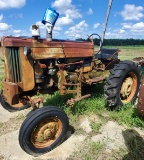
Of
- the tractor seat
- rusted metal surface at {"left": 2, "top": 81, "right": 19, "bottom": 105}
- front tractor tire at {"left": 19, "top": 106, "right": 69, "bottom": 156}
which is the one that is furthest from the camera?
the tractor seat

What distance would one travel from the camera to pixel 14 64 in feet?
11.1

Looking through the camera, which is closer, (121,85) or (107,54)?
(121,85)

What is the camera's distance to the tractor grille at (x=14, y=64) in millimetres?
3332

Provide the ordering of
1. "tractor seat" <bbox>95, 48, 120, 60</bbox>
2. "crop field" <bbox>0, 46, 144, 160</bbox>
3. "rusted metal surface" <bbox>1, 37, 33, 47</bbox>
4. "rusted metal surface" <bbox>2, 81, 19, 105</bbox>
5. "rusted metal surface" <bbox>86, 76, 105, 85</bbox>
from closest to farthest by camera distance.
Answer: "crop field" <bbox>0, 46, 144, 160</bbox> → "rusted metal surface" <bbox>1, 37, 33, 47</bbox> → "rusted metal surface" <bbox>2, 81, 19, 105</bbox> → "rusted metal surface" <bbox>86, 76, 105, 85</bbox> → "tractor seat" <bbox>95, 48, 120, 60</bbox>

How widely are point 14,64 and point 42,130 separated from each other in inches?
45.3

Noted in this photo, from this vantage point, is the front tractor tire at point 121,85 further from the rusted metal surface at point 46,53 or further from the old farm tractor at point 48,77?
the rusted metal surface at point 46,53

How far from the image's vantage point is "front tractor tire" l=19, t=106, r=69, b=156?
2990 mm

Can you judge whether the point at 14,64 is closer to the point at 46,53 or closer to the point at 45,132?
the point at 46,53

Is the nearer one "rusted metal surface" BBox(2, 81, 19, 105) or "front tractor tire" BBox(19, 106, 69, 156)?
"front tractor tire" BBox(19, 106, 69, 156)

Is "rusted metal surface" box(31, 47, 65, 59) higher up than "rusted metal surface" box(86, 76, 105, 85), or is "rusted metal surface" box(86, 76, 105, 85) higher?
"rusted metal surface" box(31, 47, 65, 59)

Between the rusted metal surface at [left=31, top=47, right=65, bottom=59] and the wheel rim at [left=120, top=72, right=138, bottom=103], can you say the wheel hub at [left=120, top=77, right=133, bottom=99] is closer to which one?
the wheel rim at [left=120, top=72, right=138, bottom=103]

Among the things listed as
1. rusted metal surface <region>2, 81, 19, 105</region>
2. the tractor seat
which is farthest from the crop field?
the tractor seat

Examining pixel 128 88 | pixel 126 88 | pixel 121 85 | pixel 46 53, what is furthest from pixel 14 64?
pixel 128 88

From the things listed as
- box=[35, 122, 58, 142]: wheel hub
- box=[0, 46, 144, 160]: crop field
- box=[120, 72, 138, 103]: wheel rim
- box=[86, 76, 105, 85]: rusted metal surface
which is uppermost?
box=[86, 76, 105, 85]: rusted metal surface
